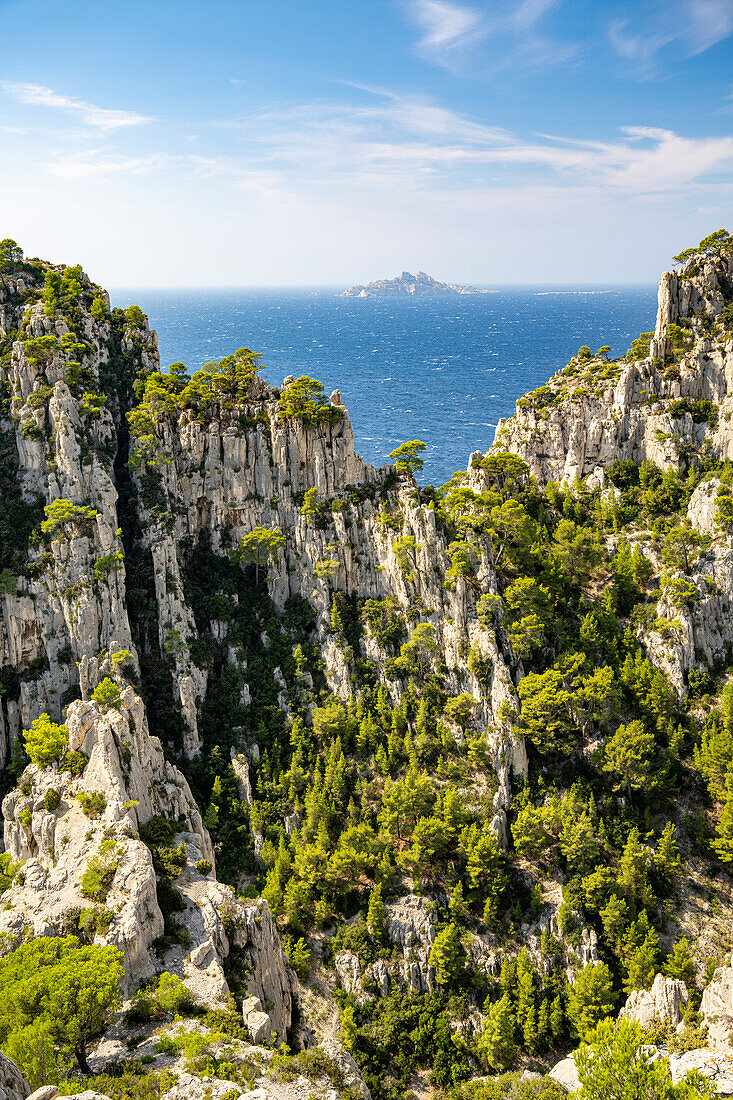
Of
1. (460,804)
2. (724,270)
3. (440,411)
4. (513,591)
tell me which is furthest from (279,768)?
(440,411)

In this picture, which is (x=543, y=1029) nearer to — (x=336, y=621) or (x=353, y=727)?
(x=353, y=727)

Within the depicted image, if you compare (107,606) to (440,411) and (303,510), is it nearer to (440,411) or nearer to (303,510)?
(303,510)

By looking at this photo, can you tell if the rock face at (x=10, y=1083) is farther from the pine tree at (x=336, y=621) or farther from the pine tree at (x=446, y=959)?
the pine tree at (x=336, y=621)

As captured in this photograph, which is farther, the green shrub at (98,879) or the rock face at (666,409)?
the rock face at (666,409)

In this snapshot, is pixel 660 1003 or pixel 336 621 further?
pixel 336 621

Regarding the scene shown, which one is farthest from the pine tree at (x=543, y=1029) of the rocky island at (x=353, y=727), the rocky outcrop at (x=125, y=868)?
the rocky outcrop at (x=125, y=868)

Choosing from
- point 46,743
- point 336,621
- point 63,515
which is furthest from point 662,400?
point 46,743

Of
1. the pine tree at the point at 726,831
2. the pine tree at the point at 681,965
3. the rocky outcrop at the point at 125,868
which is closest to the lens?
the rocky outcrop at the point at 125,868
